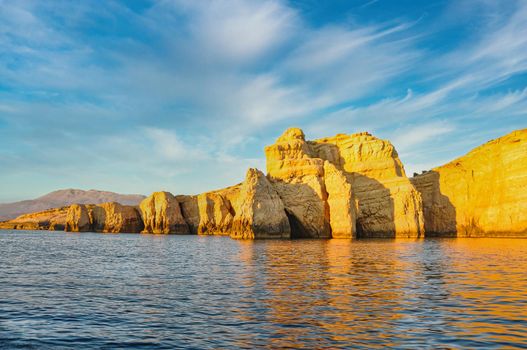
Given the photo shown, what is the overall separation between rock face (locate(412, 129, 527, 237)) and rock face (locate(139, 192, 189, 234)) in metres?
52.9

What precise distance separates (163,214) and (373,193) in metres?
49.5

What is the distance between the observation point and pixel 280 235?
6844 cm

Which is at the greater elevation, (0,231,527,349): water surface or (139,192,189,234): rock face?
(139,192,189,234): rock face

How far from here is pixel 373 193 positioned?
75.8m

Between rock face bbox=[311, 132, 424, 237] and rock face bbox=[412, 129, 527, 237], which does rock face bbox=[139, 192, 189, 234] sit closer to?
rock face bbox=[311, 132, 424, 237]

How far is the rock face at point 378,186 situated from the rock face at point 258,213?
14456 millimetres

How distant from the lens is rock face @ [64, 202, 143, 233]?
114 m

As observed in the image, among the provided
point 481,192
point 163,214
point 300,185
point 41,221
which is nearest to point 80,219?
point 163,214

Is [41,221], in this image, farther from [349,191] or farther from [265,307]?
[265,307]

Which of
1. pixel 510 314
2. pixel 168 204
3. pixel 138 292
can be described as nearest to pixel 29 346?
pixel 138 292

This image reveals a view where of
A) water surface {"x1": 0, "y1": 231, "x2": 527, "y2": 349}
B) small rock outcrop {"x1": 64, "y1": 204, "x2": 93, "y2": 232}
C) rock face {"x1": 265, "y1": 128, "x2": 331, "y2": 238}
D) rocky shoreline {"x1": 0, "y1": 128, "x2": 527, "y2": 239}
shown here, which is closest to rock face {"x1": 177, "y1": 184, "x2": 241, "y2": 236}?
rocky shoreline {"x1": 0, "y1": 128, "x2": 527, "y2": 239}

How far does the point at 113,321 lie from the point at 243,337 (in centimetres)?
431

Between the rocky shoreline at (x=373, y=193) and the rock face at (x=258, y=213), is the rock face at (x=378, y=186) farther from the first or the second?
the rock face at (x=258, y=213)

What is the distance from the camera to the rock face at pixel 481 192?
68.3 meters
